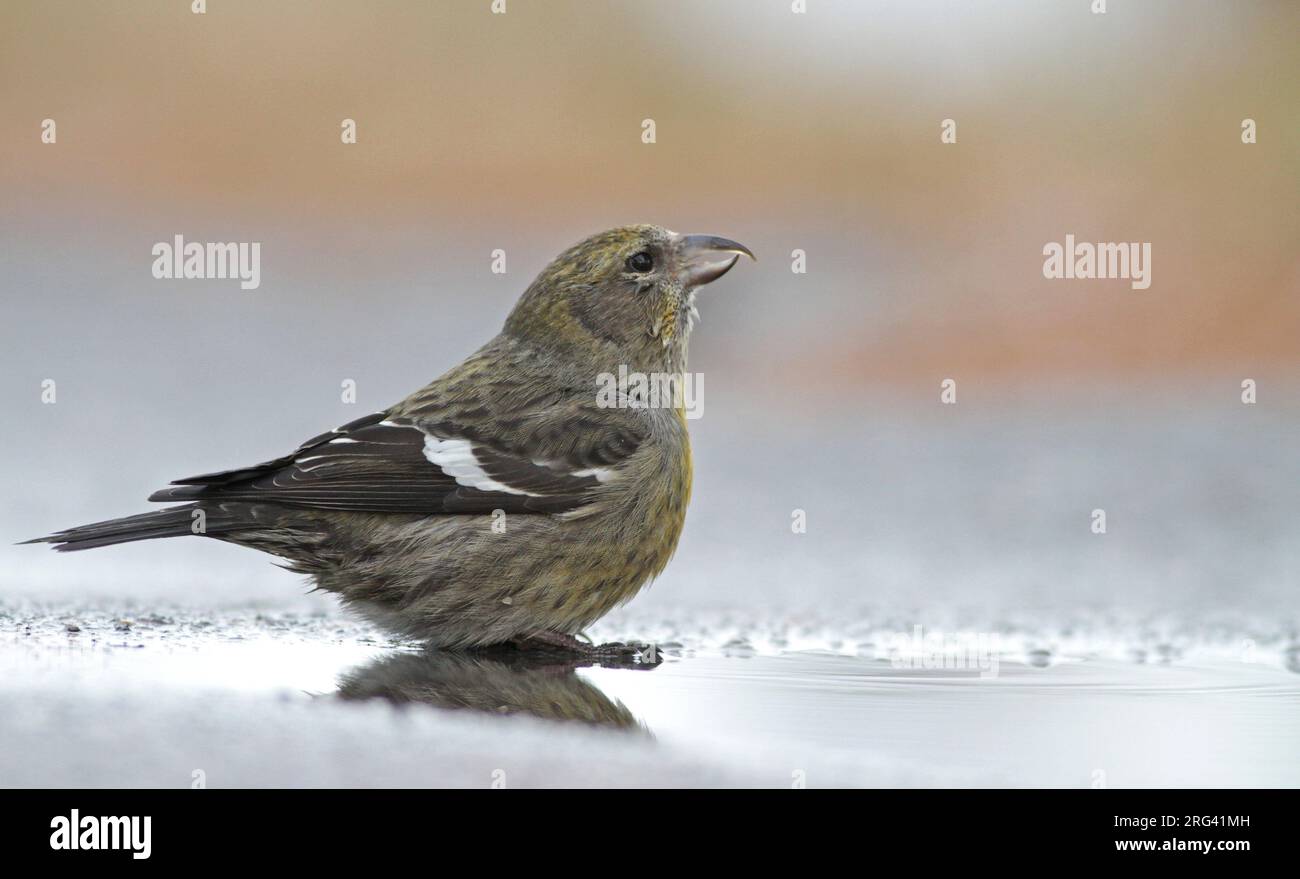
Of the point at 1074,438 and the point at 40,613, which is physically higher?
the point at 1074,438

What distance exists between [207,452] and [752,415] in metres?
3.45

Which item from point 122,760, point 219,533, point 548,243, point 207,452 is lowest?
point 122,760

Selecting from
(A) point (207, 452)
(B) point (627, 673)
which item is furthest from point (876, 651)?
(A) point (207, 452)

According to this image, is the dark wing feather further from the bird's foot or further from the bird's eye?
the bird's eye

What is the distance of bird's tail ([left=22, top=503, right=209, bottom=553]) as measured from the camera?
14.9 ft

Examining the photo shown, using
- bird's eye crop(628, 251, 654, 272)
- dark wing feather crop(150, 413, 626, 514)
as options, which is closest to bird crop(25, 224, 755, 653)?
dark wing feather crop(150, 413, 626, 514)

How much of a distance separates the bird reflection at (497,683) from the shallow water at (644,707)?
0.01 m

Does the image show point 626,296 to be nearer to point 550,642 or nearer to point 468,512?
point 468,512

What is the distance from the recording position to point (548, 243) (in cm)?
1114

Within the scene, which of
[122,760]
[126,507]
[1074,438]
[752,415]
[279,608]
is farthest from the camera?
[752,415]

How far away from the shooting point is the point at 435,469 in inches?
194

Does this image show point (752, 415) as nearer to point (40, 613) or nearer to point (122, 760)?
point (40, 613)

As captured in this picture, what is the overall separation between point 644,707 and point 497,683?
0.52 m

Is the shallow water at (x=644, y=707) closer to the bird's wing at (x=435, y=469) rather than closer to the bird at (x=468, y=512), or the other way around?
the bird at (x=468, y=512)
